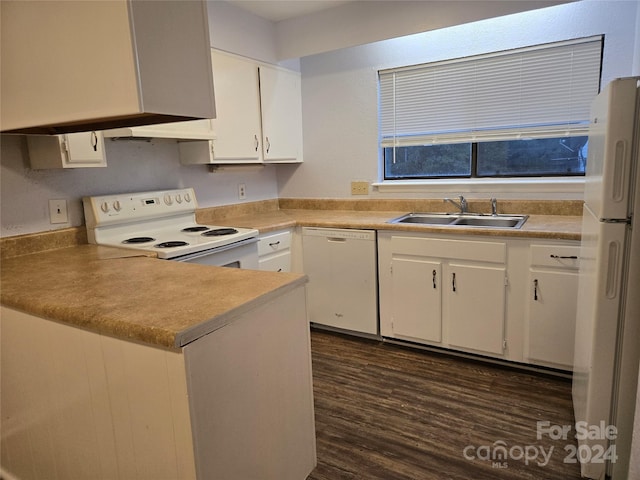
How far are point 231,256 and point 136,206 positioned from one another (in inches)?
24.8

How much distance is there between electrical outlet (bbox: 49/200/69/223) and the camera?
7.14 ft

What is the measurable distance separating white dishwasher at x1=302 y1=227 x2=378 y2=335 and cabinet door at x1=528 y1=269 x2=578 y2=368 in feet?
3.25

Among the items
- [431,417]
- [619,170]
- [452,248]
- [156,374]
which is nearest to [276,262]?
[452,248]

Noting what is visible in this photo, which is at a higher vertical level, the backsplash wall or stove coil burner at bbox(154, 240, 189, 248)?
the backsplash wall

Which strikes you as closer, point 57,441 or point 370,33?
point 57,441

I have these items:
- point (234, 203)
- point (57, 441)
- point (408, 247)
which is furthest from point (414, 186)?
point (57, 441)

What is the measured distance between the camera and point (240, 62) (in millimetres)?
3021

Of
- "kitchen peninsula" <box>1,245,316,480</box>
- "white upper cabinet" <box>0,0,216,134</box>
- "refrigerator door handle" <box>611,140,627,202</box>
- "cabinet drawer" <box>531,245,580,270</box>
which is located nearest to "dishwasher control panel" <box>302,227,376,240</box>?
"cabinet drawer" <box>531,245,580,270</box>

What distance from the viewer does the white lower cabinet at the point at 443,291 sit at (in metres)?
2.52

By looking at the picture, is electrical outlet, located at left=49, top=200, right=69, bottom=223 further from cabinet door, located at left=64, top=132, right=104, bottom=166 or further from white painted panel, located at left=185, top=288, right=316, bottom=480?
white painted panel, located at left=185, top=288, right=316, bottom=480

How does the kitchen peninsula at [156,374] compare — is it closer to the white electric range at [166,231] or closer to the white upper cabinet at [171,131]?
the white electric range at [166,231]

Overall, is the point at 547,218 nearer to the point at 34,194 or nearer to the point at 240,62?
the point at 240,62

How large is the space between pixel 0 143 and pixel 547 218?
9.86 feet

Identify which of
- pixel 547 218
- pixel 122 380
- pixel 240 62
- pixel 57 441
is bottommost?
pixel 57 441
